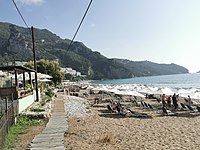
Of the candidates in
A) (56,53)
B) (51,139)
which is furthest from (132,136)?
(56,53)

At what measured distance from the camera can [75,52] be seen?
171 m

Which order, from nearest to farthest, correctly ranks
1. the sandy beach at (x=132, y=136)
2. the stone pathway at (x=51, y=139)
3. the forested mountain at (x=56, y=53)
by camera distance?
the stone pathway at (x=51, y=139)
the sandy beach at (x=132, y=136)
the forested mountain at (x=56, y=53)

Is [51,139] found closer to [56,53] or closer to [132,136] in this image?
[132,136]

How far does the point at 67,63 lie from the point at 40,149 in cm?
15818

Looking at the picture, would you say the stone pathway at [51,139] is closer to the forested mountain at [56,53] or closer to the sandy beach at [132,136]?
the sandy beach at [132,136]

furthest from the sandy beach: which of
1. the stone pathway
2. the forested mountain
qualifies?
the forested mountain

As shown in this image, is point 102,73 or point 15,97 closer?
point 15,97

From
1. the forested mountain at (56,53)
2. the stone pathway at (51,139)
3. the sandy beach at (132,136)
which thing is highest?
the forested mountain at (56,53)

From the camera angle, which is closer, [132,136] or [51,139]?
[51,139]

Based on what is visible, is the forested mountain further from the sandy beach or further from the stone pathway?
the stone pathway

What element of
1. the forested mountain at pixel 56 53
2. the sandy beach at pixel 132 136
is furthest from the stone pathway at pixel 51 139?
the forested mountain at pixel 56 53

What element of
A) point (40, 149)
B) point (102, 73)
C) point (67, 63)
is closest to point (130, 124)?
point (40, 149)

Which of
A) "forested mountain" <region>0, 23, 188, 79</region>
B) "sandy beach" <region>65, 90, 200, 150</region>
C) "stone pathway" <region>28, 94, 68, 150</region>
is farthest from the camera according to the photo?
"forested mountain" <region>0, 23, 188, 79</region>

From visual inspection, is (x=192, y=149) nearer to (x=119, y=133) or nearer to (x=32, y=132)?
(x=119, y=133)
